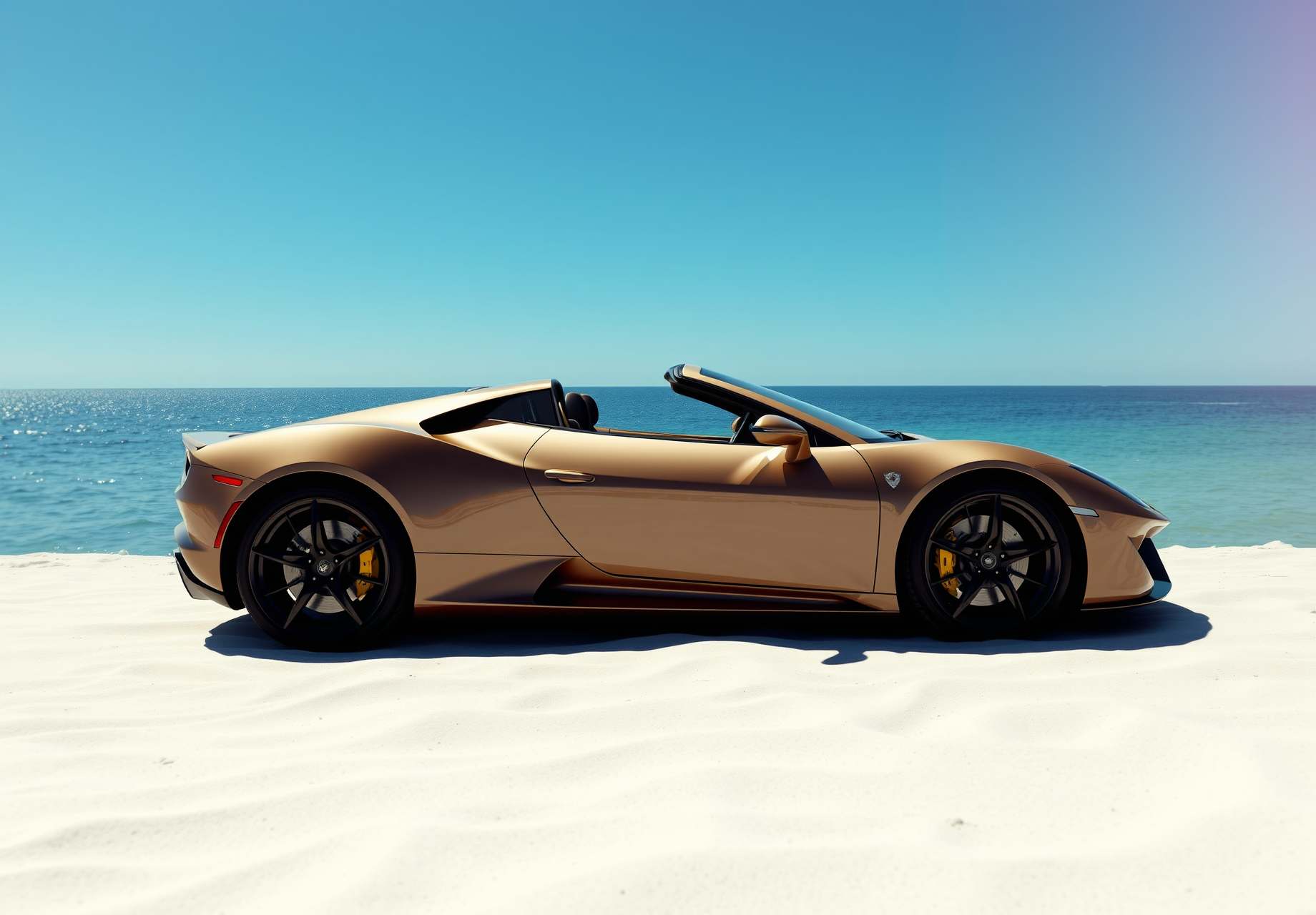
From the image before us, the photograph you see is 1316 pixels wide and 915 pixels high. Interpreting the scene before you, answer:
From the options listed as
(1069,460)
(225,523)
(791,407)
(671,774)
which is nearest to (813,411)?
(791,407)

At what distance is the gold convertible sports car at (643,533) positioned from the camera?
3.14 m

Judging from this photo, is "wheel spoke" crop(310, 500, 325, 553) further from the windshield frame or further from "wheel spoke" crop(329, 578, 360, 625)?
the windshield frame

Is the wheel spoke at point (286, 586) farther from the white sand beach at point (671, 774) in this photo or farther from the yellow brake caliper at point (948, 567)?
the yellow brake caliper at point (948, 567)

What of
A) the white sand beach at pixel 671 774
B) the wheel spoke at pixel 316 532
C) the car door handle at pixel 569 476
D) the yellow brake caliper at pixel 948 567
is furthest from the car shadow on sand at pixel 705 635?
the car door handle at pixel 569 476

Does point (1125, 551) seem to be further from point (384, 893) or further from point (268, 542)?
point (268, 542)

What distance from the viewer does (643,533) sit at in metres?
3.14

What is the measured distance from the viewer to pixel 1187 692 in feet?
7.97

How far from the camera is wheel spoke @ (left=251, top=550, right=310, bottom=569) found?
3.18 metres

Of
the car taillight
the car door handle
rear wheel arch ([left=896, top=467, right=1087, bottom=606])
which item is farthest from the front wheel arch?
the car taillight

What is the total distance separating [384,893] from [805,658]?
1.88m

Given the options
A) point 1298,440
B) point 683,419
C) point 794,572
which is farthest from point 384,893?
point 683,419

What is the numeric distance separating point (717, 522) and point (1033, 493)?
1403 millimetres

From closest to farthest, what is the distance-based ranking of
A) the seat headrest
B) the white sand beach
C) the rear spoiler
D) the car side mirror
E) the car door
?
the white sand beach → the car side mirror → the car door → the rear spoiler → the seat headrest

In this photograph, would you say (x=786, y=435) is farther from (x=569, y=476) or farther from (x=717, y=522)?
(x=569, y=476)
